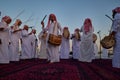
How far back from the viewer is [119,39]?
688cm

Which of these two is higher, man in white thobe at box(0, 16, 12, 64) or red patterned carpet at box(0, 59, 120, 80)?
man in white thobe at box(0, 16, 12, 64)

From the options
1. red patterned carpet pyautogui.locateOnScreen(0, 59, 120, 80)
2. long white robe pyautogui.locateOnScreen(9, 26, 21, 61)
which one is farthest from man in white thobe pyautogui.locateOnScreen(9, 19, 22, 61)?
red patterned carpet pyautogui.locateOnScreen(0, 59, 120, 80)

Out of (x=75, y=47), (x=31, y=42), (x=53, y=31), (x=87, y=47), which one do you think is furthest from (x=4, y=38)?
(x=75, y=47)

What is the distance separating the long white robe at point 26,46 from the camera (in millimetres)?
13477

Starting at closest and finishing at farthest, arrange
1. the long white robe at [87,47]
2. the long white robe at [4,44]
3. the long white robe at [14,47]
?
the long white robe at [4,44] < the long white robe at [87,47] < the long white robe at [14,47]

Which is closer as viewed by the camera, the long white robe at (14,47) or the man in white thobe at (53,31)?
the man in white thobe at (53,31)

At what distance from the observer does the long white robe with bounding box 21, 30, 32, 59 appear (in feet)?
44.2

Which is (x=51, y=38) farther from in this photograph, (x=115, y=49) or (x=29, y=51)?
(x=29, y=51)

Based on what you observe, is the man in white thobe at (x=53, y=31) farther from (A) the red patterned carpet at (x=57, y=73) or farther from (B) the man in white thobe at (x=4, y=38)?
(A) the red patterned carpet at (x=57, y=73)

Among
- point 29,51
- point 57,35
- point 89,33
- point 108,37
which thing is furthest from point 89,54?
point 29,51

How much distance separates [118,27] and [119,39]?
1.09 feet

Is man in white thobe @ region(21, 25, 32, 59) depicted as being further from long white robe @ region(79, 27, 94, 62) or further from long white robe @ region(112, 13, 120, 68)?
long white robe @ region(112, 13, 120, 68)

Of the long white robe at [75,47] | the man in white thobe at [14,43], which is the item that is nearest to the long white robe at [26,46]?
the man in white thobe at [14,43]

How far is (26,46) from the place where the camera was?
13617 millimetres
